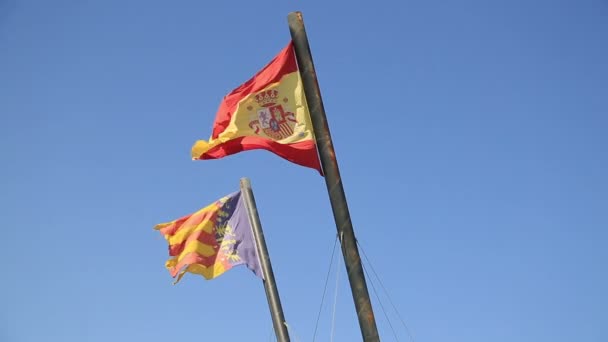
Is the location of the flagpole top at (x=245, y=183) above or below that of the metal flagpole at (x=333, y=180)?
above

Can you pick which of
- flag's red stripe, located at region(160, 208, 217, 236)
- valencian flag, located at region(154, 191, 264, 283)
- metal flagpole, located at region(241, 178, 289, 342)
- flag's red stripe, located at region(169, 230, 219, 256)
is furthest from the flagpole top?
flag's red stripe, located at region(169, 230, 219, 256)

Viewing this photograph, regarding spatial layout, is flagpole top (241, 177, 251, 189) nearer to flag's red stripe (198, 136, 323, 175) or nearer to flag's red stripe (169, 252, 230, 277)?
flag's red stripe (169, 252, 230, 277)

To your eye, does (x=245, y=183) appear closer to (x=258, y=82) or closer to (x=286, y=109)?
(x=258, y=82)

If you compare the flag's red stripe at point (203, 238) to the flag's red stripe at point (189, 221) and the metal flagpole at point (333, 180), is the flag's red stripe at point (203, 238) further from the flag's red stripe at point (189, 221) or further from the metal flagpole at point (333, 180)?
the metal flagpole at point (333, 180)

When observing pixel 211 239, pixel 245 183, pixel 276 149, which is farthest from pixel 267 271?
pixel 276 149

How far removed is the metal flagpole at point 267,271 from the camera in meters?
17.3

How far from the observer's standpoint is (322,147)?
11.1 m

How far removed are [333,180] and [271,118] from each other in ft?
5.54

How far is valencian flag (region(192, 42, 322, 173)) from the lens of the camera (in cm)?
1174

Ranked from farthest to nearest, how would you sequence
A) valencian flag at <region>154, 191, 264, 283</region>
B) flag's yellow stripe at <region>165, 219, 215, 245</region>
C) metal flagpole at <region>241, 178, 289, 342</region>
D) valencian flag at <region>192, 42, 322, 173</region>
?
flag's yellow stripe at <region>165, 219, 215, 245</region>, valencian flag at <region>154, 191, 264, 283</region>, metal flagpole at <region>241, 178, 289, 342</region>, valencian flag at <region>192, 42, 322, 173</region>

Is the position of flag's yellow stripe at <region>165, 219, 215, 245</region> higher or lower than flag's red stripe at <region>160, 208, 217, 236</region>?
lower

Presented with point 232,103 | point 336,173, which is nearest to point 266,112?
point 232,103

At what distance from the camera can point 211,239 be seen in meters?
18.9

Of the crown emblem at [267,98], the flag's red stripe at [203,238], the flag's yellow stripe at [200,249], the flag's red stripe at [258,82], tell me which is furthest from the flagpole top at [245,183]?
the crown emblem at [267,98]
